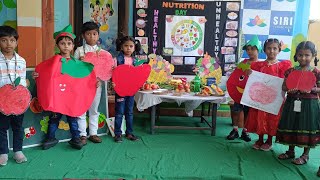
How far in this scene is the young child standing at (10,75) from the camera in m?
2.77

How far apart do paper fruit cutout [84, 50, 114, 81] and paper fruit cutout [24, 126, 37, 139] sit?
904 mm

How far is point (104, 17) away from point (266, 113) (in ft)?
9.99

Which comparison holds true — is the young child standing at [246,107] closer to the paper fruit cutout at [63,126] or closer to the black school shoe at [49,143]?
the paper fruit cutout at [63,126]

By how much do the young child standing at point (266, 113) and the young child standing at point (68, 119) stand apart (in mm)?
1973

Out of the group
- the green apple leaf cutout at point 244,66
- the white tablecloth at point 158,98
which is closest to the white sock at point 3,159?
the white tablecloth at point 158,98

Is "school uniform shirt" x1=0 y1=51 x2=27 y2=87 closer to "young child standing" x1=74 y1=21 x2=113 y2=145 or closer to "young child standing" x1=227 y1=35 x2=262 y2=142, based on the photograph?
"young child standing" x1=74 y1=21 x2=113 y2=145

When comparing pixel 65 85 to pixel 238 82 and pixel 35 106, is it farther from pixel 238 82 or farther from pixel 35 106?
pixel 238 82

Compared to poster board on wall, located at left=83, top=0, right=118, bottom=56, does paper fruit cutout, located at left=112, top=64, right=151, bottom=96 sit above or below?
below

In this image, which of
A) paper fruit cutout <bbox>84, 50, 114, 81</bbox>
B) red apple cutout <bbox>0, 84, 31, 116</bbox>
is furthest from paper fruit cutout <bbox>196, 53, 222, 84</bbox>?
red apple cutout <bbox>0, 84, 31, 116</bbox>

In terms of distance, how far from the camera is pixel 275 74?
135 inches

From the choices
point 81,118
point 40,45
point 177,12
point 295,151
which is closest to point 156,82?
point 177,12

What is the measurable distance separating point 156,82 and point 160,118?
646 mm

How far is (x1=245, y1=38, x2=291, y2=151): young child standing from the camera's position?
11.1 ft

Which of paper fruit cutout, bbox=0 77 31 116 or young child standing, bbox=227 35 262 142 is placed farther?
young child standing, bbox=227 35 262 142
